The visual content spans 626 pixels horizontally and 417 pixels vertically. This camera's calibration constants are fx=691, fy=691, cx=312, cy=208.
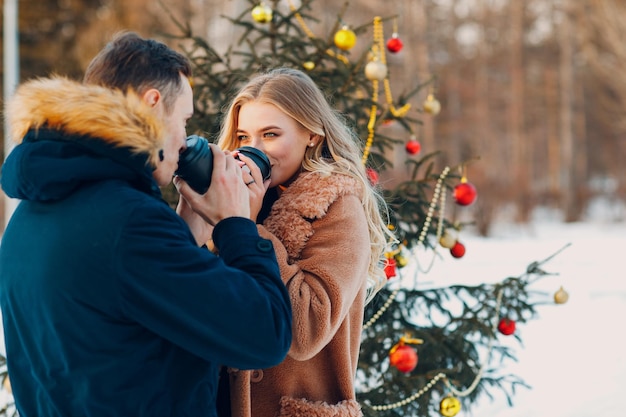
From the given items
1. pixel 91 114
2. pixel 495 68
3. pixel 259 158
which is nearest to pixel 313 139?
pixel 259 158

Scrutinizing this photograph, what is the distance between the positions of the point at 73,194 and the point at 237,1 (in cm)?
387

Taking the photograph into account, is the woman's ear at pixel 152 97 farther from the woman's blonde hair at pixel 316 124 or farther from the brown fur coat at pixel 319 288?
the woman's blonde hair at pixel 316 124

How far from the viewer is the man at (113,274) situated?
1312 mm

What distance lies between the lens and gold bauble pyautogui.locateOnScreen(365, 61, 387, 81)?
335cm

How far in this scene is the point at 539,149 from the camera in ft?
121

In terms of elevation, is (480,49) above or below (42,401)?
above

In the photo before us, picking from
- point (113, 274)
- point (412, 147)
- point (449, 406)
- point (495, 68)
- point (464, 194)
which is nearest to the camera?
point (113, 274)

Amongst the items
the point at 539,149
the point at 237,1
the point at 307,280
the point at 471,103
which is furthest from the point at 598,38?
the point at 307,280

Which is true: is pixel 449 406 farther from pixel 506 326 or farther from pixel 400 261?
pixel 400 261

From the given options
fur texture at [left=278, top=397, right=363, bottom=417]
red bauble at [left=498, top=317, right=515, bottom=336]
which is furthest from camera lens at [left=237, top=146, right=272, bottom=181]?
red bauble at [left=498, top=317, right=515, bottom=336]

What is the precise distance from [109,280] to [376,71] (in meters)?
2.30

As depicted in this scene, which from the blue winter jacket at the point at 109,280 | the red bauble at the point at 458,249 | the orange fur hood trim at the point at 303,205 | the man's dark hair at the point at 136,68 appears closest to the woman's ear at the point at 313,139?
the orange fur hood trim at the point at 303,205

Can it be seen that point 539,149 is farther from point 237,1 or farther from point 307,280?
point 307,280

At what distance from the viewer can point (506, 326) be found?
344 centimetres
